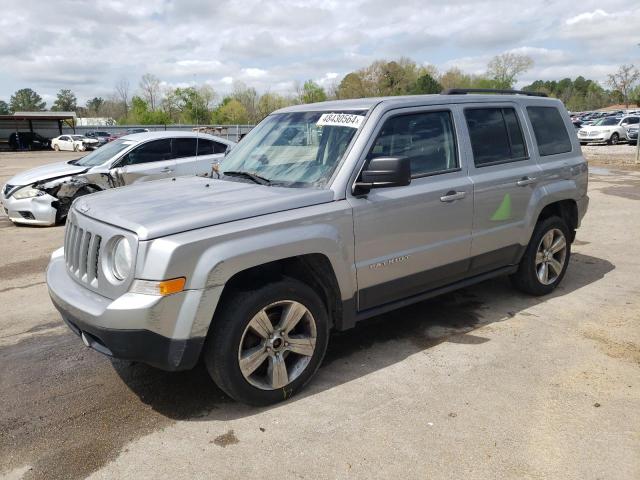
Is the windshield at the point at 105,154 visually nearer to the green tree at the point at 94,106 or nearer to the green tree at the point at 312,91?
the green tree at the point at 312,91

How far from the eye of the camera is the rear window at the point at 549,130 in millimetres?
5047

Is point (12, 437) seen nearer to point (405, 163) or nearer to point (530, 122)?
point (405, 163)

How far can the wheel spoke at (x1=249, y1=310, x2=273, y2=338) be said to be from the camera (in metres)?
3.21

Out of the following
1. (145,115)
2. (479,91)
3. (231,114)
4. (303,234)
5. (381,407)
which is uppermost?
(145,115)

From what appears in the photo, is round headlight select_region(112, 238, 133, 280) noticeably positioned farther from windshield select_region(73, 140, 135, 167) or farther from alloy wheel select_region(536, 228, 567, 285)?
windshield select_region(73, 140, 135, 167)

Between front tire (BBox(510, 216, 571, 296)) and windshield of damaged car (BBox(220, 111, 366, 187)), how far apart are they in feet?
7.63

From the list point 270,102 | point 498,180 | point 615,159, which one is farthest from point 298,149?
point 270,102

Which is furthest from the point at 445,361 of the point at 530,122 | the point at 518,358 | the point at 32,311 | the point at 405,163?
the point at 32,311

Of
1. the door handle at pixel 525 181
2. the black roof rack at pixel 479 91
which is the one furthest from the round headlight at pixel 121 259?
the door handle at pixel 525 181

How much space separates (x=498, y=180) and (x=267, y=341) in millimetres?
2446

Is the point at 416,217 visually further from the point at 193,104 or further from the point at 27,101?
the point at 27,101

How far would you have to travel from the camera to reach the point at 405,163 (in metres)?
3.43

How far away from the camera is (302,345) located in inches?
136

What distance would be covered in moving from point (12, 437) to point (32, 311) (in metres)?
2.39
